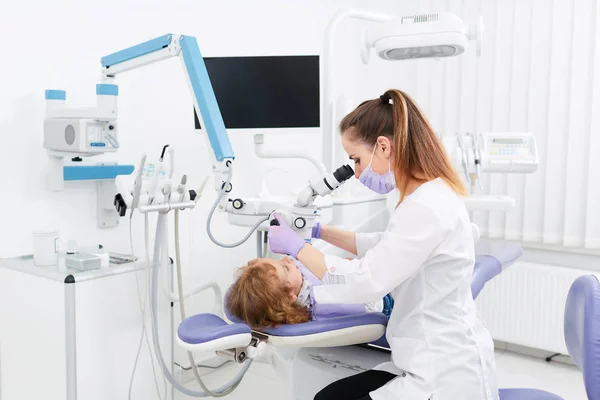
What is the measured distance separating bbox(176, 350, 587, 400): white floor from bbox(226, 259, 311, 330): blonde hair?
3.98ft

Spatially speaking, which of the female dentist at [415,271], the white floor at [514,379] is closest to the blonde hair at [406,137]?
the female dentist at [415,271]

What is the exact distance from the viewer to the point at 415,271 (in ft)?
4.78

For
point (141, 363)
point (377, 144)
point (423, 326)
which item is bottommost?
point (141, 363)

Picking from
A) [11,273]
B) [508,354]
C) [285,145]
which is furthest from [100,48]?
[508,354]

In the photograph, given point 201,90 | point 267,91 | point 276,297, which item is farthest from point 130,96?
point 276,297

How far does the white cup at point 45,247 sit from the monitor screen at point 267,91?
2.80 feet

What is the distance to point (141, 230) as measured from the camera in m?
2.58

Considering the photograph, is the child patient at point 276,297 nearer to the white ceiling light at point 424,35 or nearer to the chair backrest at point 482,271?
the chair backrest at point 482,271

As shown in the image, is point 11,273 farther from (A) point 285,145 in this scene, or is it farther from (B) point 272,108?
(A) point 285,145

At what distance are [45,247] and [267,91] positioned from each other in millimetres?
1186

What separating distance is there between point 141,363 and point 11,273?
556mm

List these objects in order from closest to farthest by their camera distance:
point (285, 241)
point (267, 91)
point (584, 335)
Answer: point (584, 335)
point (285, 241)
point (267, 91)

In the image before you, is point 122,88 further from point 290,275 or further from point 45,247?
point 290,275

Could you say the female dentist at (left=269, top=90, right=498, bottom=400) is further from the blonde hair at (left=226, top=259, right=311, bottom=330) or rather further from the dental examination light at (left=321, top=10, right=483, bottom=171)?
the dental examination light at (left=321, top=10, right=483, bottom=171)
